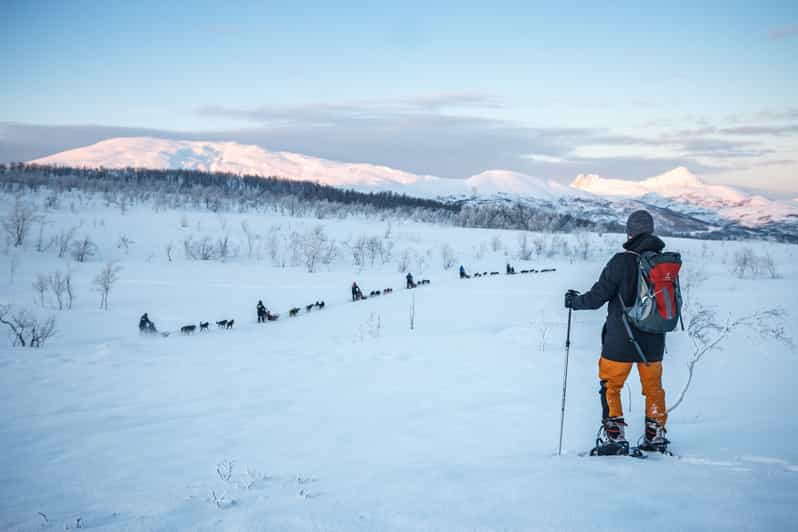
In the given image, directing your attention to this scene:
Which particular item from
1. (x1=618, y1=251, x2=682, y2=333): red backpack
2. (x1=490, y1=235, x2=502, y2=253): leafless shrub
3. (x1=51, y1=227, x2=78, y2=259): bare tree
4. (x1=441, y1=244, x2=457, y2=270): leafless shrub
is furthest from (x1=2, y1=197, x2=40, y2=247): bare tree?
(x1=490, y1=235, x2=502, y2=253): leafless shrub

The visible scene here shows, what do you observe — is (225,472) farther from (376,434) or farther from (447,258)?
(447,258)

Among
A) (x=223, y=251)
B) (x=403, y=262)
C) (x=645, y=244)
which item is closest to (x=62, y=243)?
(x=223, y=251)

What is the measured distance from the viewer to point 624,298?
12.6ft

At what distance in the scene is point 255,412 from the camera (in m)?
6.18

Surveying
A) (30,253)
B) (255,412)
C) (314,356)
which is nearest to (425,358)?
(314,356)

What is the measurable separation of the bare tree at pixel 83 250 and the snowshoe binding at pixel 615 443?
41383mm

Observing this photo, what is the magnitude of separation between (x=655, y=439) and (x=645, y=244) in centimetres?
176

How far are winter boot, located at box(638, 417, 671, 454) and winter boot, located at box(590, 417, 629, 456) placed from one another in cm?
28

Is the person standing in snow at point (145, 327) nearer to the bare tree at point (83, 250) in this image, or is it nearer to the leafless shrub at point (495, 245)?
the bare tree at point (83, 250)

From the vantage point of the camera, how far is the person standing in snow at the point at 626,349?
380cm

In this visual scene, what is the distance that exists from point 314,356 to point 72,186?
9917cm

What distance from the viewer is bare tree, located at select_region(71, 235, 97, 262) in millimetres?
35375

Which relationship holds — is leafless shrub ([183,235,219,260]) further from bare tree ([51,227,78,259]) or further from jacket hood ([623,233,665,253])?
jacket hood ([623,233,665,253])

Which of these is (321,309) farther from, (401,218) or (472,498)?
(401,218)
